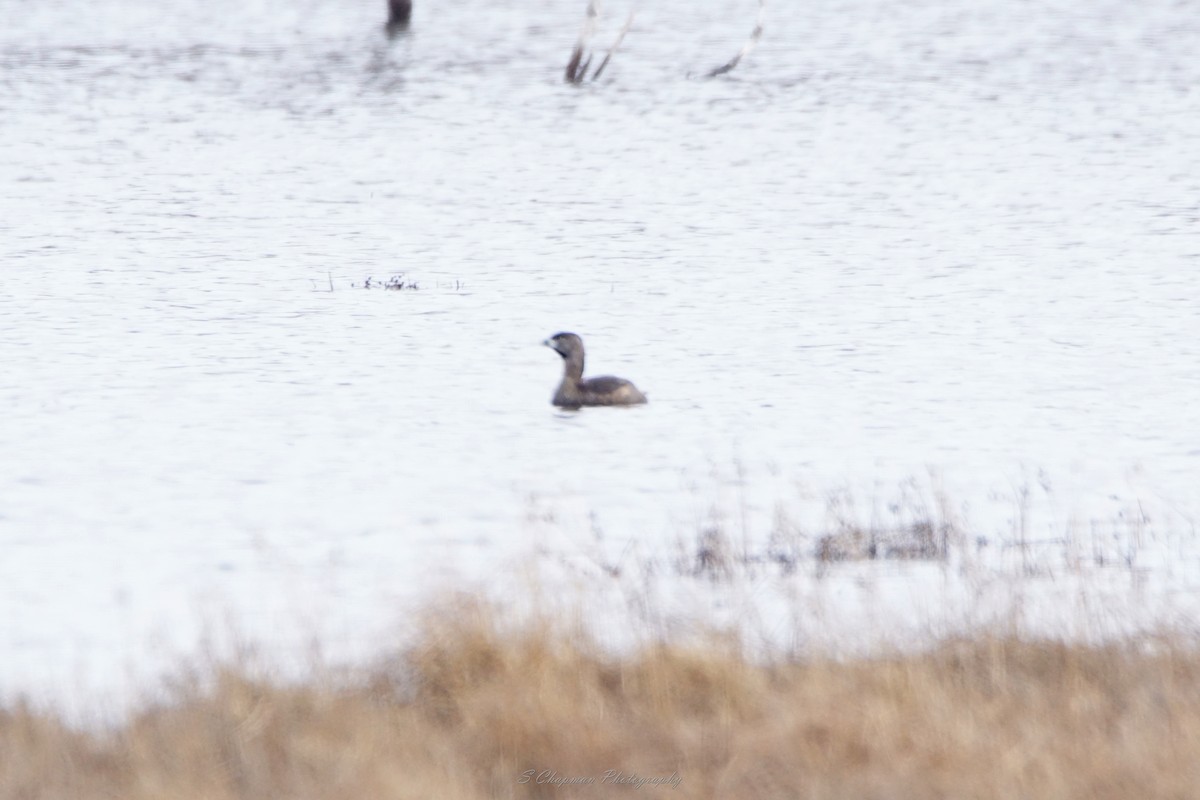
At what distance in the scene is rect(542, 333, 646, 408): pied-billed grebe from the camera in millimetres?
12844

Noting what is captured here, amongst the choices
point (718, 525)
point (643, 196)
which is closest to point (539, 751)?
point (718, 525)

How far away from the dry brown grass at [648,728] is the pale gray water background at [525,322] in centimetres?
91

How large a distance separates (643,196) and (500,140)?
7.40 m

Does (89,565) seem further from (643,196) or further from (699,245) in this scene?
(643,196)

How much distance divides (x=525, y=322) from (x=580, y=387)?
413 cm

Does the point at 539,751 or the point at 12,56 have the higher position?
the point at 12,56

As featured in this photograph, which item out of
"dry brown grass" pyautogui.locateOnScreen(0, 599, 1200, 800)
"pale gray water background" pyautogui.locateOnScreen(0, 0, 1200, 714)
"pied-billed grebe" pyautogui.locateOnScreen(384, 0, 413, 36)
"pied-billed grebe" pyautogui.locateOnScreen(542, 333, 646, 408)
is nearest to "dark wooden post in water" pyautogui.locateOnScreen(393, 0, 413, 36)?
"pied-billed grebe" pyautogui.locateOnScreen(384, 0, 413, 36)

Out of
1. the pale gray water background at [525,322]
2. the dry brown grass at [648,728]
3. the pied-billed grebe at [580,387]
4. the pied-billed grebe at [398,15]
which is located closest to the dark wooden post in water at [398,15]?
the pied-billed grebe at [398,15]

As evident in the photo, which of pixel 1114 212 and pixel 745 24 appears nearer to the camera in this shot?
pixel 1114 212

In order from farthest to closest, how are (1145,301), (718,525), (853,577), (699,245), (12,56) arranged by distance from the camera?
(12,56), (699,245), (1145,301), (718,525), (853,577)

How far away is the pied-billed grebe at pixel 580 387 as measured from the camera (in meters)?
12.8

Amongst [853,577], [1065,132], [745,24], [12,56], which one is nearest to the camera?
[853,577]

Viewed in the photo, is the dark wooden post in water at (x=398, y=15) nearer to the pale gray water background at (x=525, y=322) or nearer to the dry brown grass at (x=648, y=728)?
the pale gray water background at (x=525, y=322)

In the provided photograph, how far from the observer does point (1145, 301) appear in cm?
1739
